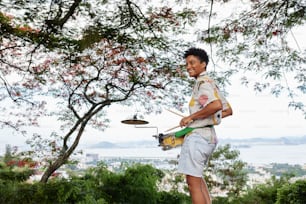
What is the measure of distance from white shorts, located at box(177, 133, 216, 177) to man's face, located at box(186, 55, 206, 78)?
362mm

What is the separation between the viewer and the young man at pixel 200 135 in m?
1.94

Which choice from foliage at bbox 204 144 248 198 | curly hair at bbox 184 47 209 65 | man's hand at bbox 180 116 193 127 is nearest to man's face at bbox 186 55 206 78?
curly hair at bbox 184 47 209 65

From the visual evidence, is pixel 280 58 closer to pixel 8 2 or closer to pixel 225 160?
pixel 225 160

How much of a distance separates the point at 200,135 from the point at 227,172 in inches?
174

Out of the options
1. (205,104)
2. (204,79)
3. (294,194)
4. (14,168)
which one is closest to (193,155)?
(205,104)

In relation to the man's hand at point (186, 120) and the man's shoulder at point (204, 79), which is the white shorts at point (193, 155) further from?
the man's shoulder at point (204, 79)

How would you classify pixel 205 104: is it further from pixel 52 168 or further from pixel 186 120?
pixel 52 168

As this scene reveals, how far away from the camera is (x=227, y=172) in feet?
20.3

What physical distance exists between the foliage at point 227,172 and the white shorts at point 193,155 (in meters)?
4.19

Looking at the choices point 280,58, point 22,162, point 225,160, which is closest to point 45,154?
point 22,162

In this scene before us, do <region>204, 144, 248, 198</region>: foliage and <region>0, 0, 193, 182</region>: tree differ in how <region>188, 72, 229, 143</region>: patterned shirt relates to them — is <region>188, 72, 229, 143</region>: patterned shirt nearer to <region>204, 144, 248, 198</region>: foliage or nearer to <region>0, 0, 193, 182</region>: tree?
<region>0, 0, 193, 182</region>: tree

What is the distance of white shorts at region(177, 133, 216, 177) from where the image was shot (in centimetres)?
193

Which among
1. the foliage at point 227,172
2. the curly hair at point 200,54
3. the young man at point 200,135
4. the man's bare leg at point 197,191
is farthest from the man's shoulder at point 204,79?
the foliage at point 227,172

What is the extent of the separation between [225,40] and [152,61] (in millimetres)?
1035
